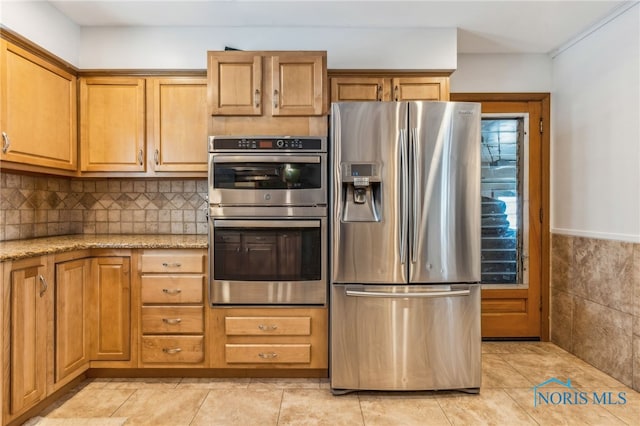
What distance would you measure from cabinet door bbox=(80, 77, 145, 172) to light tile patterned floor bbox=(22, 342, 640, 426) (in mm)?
1541

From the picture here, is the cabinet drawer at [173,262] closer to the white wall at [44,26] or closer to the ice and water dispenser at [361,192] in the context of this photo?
the ice and water dispenser at [361,192]

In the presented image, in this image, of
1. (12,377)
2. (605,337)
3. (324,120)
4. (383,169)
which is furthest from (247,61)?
(605,337)

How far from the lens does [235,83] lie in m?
2.66

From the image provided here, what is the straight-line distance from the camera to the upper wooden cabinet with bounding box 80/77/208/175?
2885 mm

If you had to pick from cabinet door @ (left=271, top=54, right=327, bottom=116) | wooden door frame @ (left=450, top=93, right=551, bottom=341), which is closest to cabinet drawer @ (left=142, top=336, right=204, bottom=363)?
cabinet door @ (left=271, top=54, right=327, bottom=116)

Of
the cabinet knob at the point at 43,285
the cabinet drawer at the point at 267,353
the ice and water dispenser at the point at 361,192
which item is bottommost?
the cabinet drawer at the point at 267,353

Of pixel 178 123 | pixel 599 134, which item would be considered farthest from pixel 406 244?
pixel 178 123

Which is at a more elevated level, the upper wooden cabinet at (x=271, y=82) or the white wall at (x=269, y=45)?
the white wall at (x=269, y=45)

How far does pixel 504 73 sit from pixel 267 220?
8.03 ft

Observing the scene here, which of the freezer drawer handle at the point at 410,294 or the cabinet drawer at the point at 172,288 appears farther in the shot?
the cabinet drawer at the point at 172,288

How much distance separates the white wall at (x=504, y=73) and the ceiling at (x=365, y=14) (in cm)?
38

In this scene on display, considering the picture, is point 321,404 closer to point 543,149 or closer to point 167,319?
point 167,319

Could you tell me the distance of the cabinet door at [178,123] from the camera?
288 centimetres

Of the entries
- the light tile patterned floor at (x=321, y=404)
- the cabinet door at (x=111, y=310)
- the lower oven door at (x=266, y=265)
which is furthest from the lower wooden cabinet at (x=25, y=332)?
the lower oven door at (x=266, y=265)
